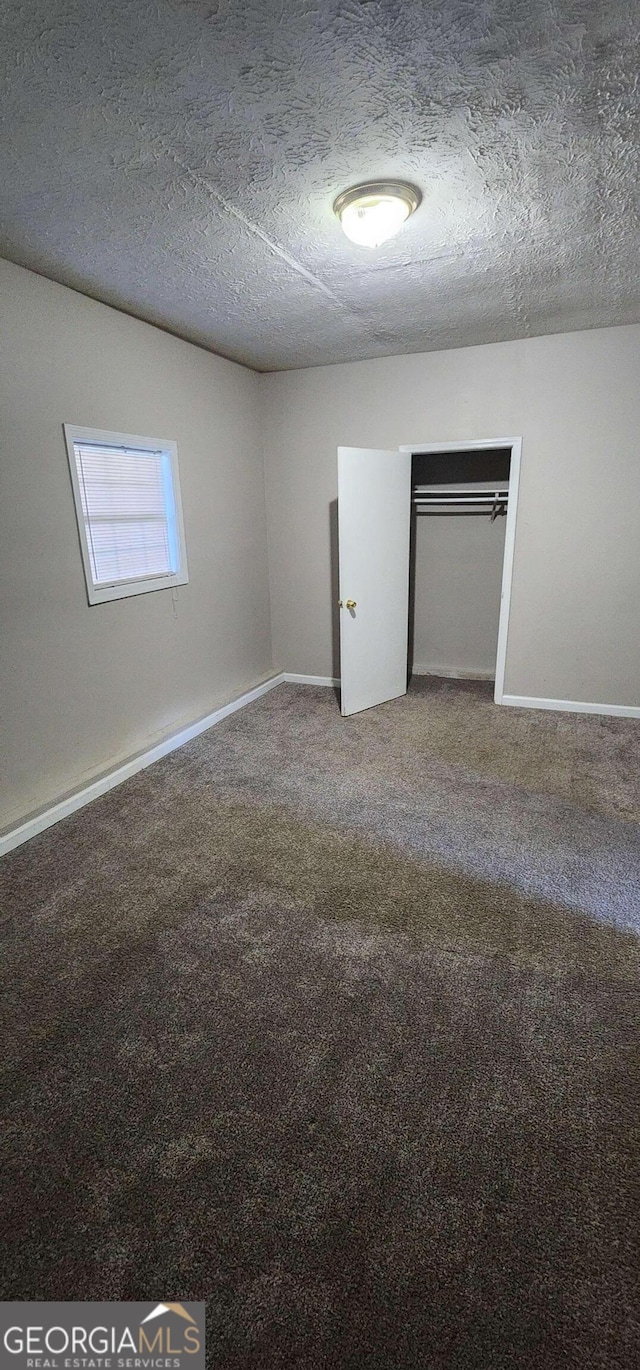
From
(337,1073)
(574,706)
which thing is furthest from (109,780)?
(574,706)

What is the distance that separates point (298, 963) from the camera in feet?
6.52

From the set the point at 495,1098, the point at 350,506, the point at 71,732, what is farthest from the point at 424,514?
the point at 495,1098

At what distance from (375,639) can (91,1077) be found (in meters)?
3.31

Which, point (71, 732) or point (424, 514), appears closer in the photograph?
point (71, 732)

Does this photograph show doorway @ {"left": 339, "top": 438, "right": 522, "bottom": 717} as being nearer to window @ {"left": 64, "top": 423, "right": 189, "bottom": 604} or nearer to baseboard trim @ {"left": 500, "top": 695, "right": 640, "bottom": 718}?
baseboard trim @ {"left": 500, "top": 695, "right": 640, "bottom": 718}

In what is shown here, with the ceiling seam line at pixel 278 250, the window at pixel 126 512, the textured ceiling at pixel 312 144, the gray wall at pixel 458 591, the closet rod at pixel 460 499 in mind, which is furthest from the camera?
the gray wall at pixel 458 591

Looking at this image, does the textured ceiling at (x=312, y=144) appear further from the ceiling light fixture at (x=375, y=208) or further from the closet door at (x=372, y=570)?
the closet door at (x=372, y=570)

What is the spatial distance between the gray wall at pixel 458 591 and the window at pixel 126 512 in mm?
2225

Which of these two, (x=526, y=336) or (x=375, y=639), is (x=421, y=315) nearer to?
(x=526, y=336)

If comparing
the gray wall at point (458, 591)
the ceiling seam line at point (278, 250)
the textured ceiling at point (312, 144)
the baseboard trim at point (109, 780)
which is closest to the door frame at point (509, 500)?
the gray wall at point (458, 591)

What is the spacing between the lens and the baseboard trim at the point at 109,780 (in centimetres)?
272

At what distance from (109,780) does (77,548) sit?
4.23ft

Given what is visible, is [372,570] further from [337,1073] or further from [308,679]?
[337,1073]

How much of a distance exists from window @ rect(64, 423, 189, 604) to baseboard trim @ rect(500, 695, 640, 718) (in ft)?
Result: 8.75
